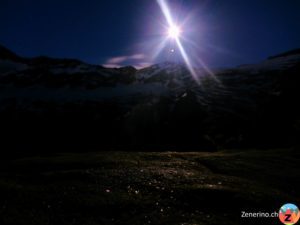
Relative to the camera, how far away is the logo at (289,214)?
88.6 feet

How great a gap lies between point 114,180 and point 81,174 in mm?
4826

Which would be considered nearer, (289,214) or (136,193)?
(289,214)

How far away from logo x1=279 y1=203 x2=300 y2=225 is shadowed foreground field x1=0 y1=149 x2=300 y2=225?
0.85m

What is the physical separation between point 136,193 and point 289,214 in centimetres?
1401

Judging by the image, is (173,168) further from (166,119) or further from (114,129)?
(166,119)

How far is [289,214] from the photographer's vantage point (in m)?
28.4

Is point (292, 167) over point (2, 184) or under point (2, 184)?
over

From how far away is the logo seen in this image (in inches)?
1063

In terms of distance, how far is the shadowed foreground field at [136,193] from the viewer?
86.2 feet

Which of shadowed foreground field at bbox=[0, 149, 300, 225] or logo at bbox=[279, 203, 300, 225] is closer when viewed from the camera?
shadowed foreground field at bbox=[0, 149, 300, 225]

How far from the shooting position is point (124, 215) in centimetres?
A: 2658

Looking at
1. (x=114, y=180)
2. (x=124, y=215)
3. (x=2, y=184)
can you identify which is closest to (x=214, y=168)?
(x=114, y=180)

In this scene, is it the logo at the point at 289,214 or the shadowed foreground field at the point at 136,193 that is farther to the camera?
the logo at the point at 289,214

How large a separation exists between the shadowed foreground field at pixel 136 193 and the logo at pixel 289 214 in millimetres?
852
